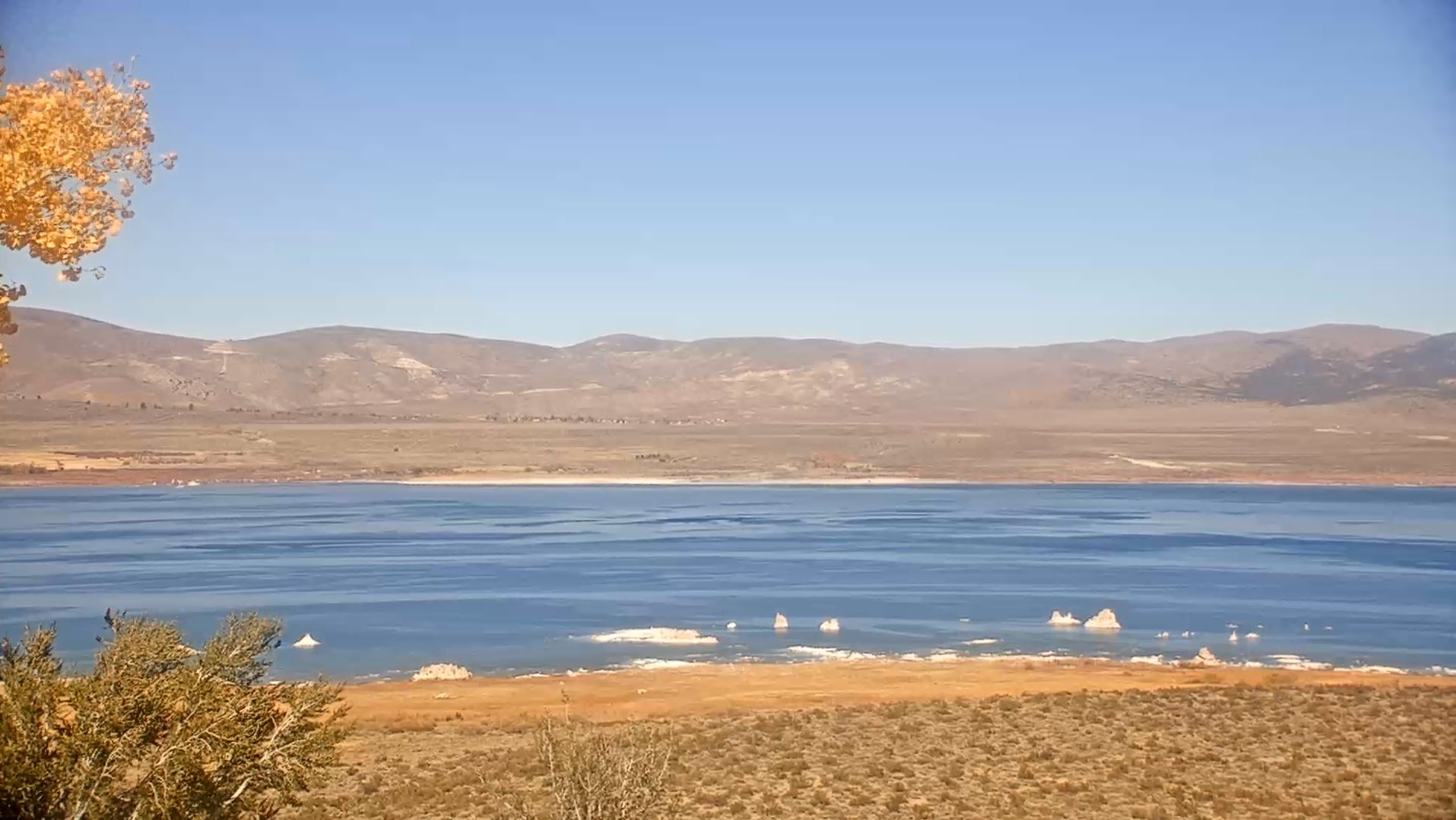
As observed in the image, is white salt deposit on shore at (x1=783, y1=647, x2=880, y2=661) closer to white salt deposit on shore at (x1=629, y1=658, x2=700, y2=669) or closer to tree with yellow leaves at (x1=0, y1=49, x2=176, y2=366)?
white salt deposit on shore at (x1=629, y1=658, x2=700, y2=669)

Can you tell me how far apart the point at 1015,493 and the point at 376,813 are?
9014 centimetres

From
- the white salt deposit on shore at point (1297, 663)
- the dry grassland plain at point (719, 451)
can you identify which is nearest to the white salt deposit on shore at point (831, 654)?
the white salt deposit on shore at point (1297, 663)

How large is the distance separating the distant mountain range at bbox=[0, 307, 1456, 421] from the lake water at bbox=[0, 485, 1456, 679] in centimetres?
6122

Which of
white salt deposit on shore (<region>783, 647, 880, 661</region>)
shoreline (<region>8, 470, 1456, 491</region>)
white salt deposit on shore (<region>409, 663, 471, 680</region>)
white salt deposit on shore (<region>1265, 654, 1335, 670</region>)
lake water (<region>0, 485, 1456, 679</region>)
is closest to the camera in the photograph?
white salt deposit on shore (<region>409, 663, 471, 680</region>)

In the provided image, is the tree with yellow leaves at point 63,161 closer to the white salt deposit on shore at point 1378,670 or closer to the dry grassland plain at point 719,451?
the white salt deposit on shore at point 1378,670

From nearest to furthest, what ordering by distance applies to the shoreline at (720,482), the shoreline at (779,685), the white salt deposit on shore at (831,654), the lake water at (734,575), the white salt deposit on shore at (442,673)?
the shoreline at (779,685)
the white salt deposit on shore at (442,673)
the white salt deposit on shore at (831,654)
the lake water at (734,575)
the shoreline at (720,482)

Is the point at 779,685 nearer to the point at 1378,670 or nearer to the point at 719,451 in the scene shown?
the point at 1378,670

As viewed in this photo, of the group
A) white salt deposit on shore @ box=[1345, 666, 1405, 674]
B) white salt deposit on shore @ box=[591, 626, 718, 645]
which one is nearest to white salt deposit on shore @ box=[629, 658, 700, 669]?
white salt deposit on shore @ box=[591, 626, 718, 645]

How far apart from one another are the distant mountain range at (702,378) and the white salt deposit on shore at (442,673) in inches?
4641

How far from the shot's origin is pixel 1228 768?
15.5m

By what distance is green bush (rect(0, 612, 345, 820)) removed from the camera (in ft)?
19.1

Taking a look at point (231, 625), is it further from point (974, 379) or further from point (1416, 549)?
point (974, 379)

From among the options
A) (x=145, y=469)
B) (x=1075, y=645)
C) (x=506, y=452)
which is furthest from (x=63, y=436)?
(x=1075, y=645)

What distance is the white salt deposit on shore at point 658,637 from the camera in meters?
32.9
